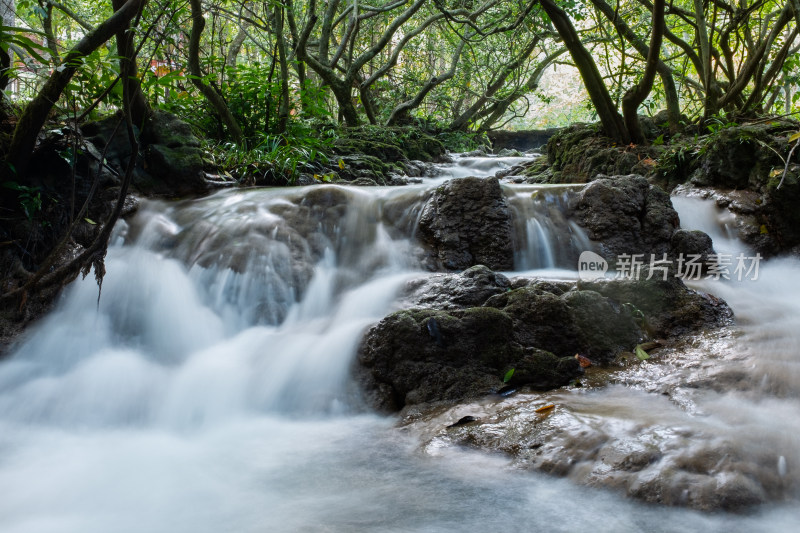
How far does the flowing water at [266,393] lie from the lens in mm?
2096

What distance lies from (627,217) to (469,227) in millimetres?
1458

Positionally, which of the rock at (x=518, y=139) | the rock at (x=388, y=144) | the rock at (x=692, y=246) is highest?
the rock at (x=518, y=139)

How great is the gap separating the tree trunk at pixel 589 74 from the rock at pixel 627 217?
2.39 metres

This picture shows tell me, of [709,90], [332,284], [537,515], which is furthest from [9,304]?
[709,90]

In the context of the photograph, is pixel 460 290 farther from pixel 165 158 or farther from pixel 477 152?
pixel 477 152

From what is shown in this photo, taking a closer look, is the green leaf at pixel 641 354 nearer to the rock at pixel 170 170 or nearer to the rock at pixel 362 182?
the rock at pixel 362 182

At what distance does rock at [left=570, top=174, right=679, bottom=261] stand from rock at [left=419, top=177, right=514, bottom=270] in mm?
788

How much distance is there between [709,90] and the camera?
25.3 ft

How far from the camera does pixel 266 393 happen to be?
3418 millimetres

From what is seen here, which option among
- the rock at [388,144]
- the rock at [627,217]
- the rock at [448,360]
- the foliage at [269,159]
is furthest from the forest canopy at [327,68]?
the rock at [448,360]

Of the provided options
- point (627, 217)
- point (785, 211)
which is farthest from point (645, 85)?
point (627, 217)

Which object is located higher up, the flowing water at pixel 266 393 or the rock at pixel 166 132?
the rock at pixel 166 132

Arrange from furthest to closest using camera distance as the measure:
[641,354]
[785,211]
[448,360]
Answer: [785,211], [641,354], [448,360]

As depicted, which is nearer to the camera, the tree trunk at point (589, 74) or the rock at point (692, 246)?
the rock at point (692, 246)
